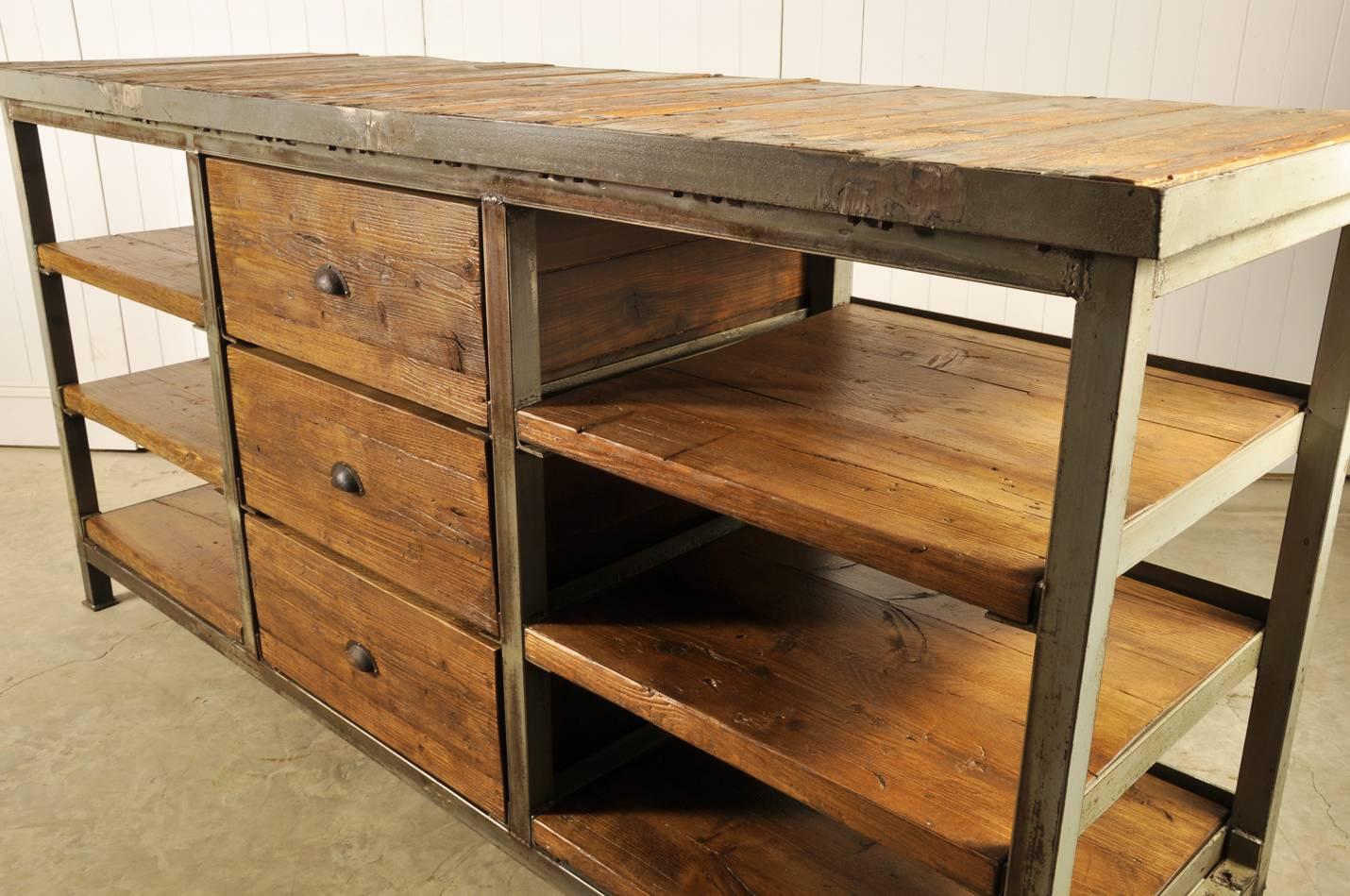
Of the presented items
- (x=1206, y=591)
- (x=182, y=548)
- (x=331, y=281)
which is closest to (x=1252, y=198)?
(x=1206, y=591)

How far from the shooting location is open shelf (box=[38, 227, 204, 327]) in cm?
190

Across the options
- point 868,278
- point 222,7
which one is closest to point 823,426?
point 868,278

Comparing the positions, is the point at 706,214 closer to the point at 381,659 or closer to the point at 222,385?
the point at 381,659

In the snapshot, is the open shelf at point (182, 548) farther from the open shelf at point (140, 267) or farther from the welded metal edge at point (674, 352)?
the welded metal edge at point (674, 352)

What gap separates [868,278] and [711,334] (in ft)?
5.05

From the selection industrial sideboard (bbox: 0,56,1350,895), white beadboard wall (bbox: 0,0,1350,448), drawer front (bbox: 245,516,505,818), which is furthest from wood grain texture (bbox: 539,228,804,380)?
white beadboard wall (bbox: 0,0,1350,448)

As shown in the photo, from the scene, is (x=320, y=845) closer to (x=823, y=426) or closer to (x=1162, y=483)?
(x=823, y=426)

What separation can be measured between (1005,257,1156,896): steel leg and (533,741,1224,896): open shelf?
42cm

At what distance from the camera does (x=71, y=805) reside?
1857 millimetres

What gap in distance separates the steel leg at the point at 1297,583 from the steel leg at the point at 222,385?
1492mm

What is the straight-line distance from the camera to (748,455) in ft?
4.02

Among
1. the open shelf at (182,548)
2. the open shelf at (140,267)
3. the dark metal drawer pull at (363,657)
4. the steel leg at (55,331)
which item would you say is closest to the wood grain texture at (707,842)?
the dark metal drawer pull at (363,657)

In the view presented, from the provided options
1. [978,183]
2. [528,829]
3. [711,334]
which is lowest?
[528,829]

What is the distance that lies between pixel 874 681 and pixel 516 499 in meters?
0.47
